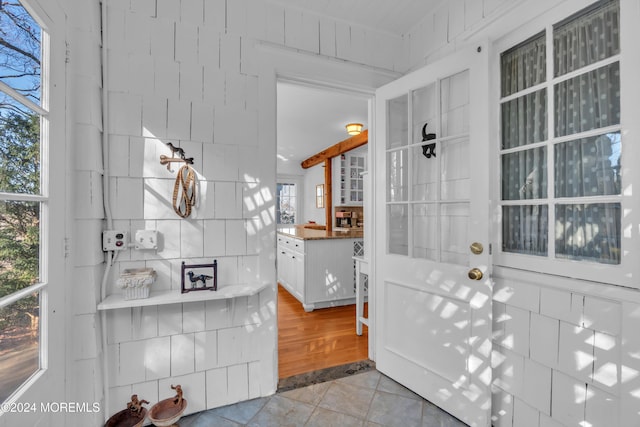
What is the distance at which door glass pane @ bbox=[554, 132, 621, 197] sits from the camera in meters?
1.21

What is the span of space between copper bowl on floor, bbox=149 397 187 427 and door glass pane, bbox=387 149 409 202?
1.76 meters

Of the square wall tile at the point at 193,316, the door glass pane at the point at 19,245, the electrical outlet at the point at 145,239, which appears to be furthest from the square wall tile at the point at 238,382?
the door glass pane at the point at 19,245

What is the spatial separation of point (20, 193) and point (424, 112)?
206 cm

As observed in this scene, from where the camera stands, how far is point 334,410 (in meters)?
1.78

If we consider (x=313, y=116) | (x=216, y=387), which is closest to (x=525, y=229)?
(x=216, y=387)

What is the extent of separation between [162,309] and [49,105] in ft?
3.71

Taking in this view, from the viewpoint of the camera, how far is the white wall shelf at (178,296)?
1.54 m

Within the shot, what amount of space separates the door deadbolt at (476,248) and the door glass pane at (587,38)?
0.88 metres

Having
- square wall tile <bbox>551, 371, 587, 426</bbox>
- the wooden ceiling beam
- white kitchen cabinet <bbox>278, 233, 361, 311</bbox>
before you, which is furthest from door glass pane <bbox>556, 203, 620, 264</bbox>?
the wooden ceiling beam

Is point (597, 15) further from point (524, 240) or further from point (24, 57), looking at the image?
point (24, 57)

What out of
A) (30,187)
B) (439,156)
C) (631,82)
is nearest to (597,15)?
(631,82)

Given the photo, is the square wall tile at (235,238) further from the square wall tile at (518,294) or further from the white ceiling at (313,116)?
the square wall tile at (518,294)

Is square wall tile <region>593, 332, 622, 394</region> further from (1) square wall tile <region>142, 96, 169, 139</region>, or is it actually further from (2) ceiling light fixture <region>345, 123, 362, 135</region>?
(2) ceiling light fixture <region>345, 123, 362, 135</region>

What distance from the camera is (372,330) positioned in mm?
2369
